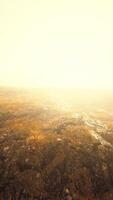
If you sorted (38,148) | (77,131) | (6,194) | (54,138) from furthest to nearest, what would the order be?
(77,131) < (54,138) < (38,148) < (6,194)

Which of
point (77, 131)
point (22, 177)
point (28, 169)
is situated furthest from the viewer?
point (77, 131)

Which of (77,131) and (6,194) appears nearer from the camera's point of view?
(6,194)

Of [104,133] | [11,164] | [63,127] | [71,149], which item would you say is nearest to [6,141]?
[11,164]

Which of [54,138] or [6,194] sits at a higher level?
[54,138]

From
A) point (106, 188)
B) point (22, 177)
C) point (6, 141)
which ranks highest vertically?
point (6, 141)

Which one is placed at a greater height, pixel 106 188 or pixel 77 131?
pixel 77 131

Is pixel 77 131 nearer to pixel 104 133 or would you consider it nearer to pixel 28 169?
pixel 104 133

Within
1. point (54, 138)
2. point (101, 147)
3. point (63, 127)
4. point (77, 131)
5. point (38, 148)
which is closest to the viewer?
point (38, 148)

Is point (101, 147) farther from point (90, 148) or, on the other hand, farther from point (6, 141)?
point (6, 141)

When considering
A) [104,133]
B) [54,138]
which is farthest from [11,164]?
[104,133]
